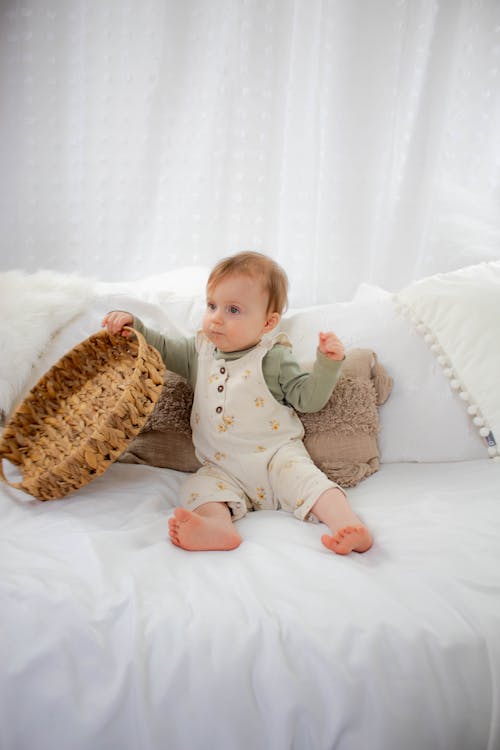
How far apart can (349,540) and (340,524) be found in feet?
0.25

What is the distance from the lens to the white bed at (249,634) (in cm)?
80

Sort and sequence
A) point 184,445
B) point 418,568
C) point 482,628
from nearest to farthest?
point 482,628
point 418,568
point 184,445

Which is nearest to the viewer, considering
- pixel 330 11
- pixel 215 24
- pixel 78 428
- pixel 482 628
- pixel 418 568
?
pixel 482 628

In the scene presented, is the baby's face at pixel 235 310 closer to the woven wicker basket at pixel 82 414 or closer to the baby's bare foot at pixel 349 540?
the woven wicker basket at pixel 82 414

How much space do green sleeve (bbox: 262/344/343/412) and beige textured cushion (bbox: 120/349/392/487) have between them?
0.26ft

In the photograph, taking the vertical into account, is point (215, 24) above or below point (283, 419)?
above

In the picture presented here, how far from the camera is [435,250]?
2029 millimetres

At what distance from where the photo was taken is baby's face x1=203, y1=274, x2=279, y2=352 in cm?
134

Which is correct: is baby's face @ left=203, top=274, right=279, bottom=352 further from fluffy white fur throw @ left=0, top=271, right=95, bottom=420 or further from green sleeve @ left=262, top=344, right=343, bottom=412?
fluffy white fur throw @ left=0, top=271, right=95, bottom=420

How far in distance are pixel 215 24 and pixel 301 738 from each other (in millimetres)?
2010

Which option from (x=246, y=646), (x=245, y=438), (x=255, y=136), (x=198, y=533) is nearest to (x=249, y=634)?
(x=246, y=646)

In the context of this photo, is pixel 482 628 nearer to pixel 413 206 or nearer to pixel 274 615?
pixel 274 615

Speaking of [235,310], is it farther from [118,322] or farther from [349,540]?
[349,540]

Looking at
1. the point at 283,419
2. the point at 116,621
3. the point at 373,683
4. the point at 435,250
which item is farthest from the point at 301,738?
the point at 435,250
